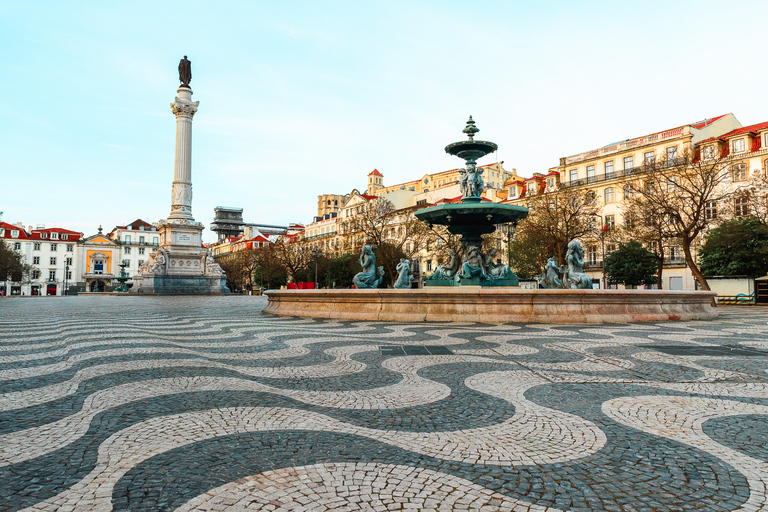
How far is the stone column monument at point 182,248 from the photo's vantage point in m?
40.6

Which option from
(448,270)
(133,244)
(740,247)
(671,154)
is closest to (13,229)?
(133,244)

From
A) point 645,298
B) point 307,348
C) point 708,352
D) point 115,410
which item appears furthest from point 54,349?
point 645,298

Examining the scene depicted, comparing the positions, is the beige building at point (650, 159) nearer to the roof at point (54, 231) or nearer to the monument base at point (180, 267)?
the monument base at point (180, 267)

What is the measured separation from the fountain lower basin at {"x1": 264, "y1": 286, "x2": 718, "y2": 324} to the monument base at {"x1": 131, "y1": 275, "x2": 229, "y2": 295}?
3233cm

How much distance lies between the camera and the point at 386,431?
3.30 m

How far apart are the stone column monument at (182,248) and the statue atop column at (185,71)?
5.74 feet

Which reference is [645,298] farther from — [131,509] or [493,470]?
[131,509]

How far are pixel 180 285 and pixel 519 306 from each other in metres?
36.3

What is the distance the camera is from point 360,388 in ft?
15.3

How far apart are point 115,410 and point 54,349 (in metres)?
4.68

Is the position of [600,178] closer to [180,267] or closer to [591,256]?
[591,256]

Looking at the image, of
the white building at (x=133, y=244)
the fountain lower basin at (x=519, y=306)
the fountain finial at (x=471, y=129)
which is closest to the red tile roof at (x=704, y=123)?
the fountain finial at (x=471, y=129)

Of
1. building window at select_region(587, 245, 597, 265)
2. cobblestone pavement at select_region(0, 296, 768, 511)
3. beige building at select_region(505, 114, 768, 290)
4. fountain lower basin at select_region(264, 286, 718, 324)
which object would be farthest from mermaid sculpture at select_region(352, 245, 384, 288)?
building window at select_region(587, 245, 597, 265)

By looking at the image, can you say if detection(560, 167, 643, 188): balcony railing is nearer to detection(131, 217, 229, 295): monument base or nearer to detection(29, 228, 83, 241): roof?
detection(131, 217, 229, 295): monument base
